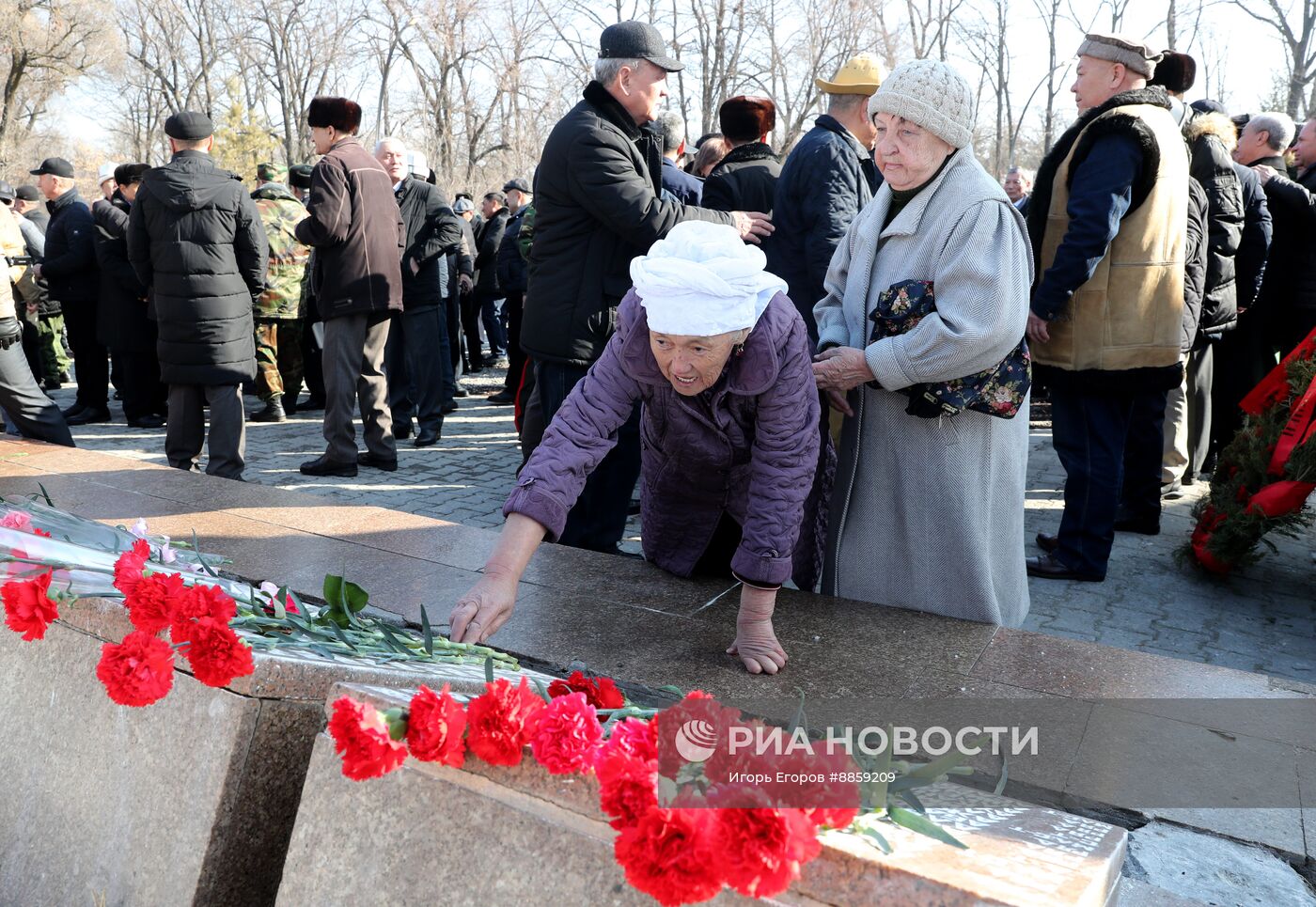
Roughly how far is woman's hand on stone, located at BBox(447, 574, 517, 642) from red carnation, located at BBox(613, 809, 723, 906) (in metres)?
1.05

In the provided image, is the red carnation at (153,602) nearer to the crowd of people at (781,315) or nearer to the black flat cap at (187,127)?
the crowd of people at (781,315)

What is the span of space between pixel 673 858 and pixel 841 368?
6.44 feet

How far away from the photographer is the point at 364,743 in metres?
1.71

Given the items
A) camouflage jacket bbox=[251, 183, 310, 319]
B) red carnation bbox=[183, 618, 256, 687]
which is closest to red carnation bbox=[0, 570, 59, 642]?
red carnation bbox=[183, 618, 256, 687]

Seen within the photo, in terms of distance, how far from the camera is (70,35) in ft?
104

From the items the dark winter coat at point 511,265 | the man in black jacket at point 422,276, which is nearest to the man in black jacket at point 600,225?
the man in black jacket at point 422,276

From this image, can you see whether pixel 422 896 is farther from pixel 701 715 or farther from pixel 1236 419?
pixel 1236 419

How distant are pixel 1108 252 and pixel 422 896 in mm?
4230

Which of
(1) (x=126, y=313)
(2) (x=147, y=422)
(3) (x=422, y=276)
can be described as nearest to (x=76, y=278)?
(1) (x=126, y=313)

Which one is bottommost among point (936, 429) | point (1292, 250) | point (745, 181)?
point (936, 429)

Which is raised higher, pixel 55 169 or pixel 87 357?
pixel 55 169

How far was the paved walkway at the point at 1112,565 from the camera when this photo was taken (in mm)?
4625

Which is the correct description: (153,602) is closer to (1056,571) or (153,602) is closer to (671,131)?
(1056,571)

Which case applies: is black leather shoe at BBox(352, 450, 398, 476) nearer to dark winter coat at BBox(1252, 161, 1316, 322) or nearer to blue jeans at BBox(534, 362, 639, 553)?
blue jeans at BBox(534, 362, 639, 553)
